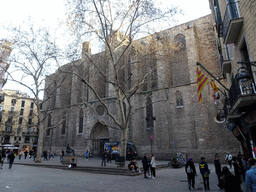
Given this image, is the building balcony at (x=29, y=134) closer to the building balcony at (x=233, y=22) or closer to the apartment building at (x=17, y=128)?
the apartment building at (x=17, y=128)

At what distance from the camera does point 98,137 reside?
28.9m

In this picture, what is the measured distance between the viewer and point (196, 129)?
20344 mm

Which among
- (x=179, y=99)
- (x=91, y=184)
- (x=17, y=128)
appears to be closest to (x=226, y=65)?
(x=91, y=184)

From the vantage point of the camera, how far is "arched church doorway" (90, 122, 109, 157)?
91.8 feet

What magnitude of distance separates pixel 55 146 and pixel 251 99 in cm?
3355

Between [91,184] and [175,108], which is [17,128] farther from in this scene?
[91,184]

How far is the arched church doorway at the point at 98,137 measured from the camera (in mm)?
27975

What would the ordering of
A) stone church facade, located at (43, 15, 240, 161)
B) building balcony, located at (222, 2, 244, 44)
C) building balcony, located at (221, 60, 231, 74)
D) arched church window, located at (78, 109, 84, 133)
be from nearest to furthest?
building balcony, located at (222, 2, 244, 44) < building balcony, located at (221, 60, 231, 74) < stone church facade, located at (43, 15, 240, 161) < arched church window, located at (78, 109, 84, 133)

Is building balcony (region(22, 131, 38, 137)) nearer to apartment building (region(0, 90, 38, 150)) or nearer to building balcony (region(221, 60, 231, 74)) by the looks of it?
apartment building (region(0, 90, 38, 150))

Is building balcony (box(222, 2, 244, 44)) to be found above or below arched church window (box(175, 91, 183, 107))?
below

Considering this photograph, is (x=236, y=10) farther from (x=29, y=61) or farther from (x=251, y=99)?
(x=29, y=61)

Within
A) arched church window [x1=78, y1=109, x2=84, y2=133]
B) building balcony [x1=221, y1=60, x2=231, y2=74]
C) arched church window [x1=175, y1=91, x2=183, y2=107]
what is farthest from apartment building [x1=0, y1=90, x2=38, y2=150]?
building balcony [x1=221, y1=60, x2=231, y2=74]

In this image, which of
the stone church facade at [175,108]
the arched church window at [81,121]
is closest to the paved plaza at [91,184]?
the stone church facade at [175,108]

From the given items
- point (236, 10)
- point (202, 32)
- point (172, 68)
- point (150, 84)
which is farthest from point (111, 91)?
point (236, 10)
